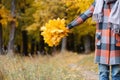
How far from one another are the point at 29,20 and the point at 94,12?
2519 cm

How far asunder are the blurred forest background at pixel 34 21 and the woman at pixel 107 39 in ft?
37.5

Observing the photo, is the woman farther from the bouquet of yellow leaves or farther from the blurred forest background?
the blurred forest background

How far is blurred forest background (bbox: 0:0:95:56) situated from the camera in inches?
957

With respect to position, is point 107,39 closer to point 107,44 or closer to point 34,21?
point 107,44

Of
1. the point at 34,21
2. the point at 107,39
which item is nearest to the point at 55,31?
the point at 107,39

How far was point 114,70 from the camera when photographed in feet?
16.9

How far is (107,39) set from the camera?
5.14m

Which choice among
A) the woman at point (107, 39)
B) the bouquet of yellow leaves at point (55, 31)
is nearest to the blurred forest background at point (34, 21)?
the bouquet of yellow leaves at point (55, 31)

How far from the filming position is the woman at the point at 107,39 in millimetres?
5062

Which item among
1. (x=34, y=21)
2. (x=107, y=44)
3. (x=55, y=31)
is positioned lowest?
(x=34, y=21)

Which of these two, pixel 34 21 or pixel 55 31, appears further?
pixel 34 21

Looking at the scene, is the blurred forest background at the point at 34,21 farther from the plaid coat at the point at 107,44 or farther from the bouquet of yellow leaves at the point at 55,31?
the plaid coat at the point at 107,44

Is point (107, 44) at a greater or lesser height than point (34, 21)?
greater

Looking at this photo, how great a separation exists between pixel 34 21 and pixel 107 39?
76.1 feet
